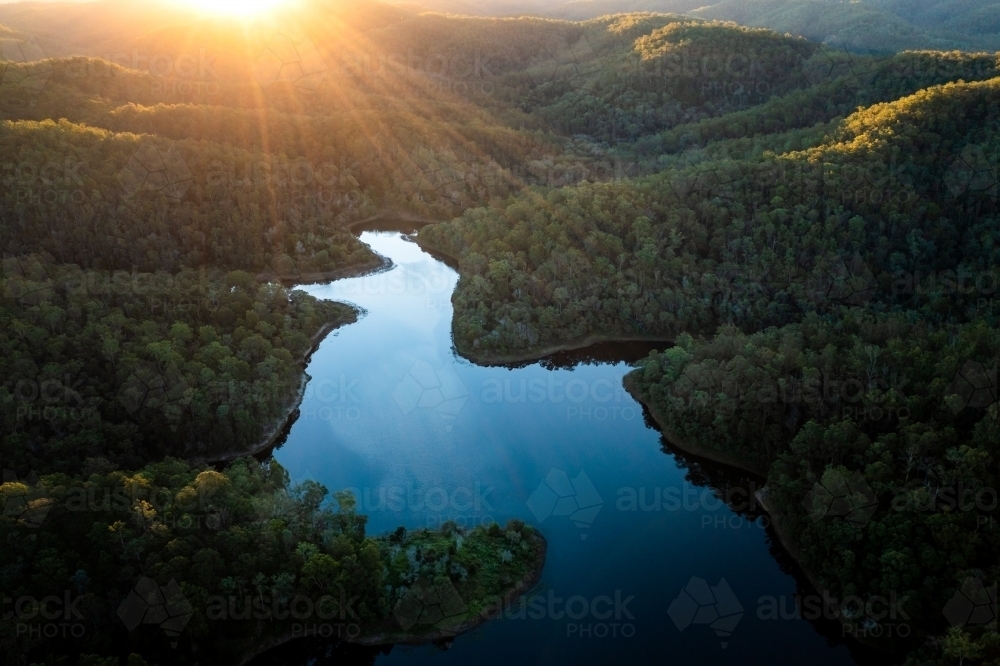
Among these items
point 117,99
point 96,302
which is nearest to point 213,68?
point 117,99

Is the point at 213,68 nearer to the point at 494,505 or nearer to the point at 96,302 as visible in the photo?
the point at 96,302

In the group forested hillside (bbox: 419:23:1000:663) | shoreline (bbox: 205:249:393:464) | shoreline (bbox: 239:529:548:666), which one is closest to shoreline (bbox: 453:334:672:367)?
forested hillside (bbox: 419:23:1000:663)

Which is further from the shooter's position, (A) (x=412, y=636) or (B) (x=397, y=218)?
(B) (x=397, y=218)

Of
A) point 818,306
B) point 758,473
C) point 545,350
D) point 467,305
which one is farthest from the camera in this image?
point 467,305

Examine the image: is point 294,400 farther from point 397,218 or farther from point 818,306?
point 397,218

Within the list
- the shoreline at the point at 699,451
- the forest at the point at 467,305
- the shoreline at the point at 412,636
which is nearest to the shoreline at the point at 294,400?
the forest at the point at 467,305

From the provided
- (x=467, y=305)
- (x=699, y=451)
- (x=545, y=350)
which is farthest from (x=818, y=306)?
(x=467, y=305)

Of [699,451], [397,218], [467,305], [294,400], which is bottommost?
[397,218]

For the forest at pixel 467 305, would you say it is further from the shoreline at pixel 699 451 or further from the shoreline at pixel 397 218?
the shoreline at pixel 397 218
